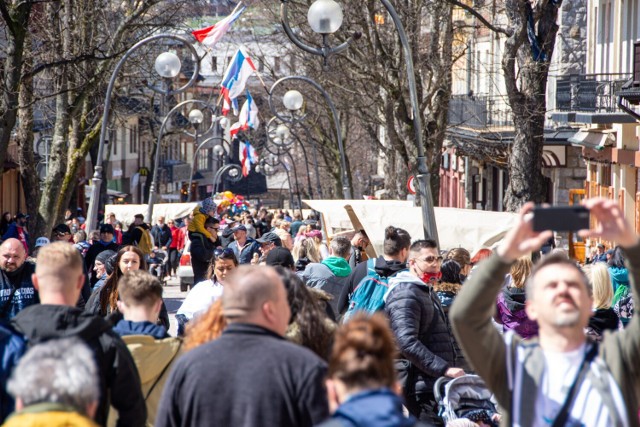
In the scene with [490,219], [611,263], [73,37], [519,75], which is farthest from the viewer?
[73,37]

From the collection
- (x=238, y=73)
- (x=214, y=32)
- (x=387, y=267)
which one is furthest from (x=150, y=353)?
(x=238, y=73)

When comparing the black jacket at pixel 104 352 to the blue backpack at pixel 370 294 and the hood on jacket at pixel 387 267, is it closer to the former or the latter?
the blue backpack at pixel 370 294

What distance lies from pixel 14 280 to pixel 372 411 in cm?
608

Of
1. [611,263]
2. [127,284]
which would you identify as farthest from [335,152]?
[127,284]

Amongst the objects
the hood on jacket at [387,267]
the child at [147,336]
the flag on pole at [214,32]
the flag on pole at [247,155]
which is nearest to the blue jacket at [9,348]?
the child at [147,336]

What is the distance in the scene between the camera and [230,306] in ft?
15.4

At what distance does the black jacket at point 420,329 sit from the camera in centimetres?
764

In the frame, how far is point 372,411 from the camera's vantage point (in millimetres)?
3500

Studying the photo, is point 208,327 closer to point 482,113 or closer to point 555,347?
point 555,347

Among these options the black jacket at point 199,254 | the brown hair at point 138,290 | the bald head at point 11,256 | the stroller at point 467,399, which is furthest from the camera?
the black jacket at point 199,254

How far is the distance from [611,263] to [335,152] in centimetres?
3273

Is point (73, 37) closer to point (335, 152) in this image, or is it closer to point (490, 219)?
point (490, 219)

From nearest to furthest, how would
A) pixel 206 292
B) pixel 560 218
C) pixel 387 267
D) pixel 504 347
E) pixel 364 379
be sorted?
pixel 364 379
pixel 560 218
pixel 504 347
pixel 206 292
pixel 387 267

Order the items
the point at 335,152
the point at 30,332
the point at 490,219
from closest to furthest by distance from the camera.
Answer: the point at 30,332 → the point at 490,219 → the point at 335,152
